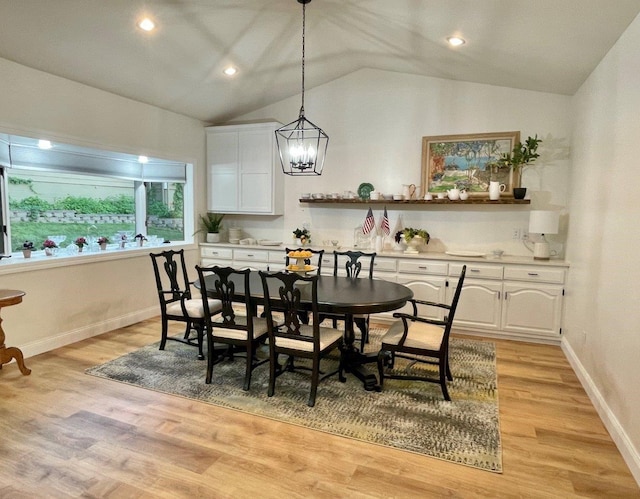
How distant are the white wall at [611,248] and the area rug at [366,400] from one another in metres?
0.71

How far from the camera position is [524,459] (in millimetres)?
2307

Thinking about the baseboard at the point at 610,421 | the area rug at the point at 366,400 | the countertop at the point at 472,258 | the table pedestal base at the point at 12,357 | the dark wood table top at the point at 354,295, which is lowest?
the area rug at the point at 366,400

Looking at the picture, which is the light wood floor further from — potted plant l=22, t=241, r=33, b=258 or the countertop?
the countertop

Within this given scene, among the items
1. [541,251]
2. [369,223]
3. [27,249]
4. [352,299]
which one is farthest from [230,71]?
[541,251]

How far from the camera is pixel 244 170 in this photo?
562 centimetres

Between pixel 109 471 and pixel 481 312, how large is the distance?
3742mm

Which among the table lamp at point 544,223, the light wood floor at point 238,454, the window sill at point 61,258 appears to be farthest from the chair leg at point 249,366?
the table lamp at point 544,223

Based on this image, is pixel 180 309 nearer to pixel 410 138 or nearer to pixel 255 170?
pixel 255 170

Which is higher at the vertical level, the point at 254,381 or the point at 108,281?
the point at 108,281

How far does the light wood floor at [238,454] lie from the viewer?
2051 mm

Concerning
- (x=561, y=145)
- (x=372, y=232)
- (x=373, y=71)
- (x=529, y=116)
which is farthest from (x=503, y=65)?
(x=372, y=232)

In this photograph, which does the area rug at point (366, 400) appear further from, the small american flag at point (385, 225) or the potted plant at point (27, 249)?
the small american flag at point (385, 225)

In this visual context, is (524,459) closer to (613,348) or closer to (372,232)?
(613,348)

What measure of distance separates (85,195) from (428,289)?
13.6ft
